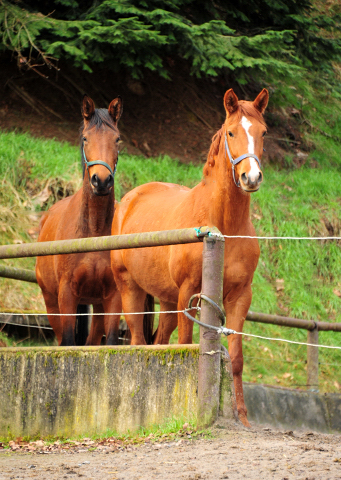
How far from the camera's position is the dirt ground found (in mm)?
2656

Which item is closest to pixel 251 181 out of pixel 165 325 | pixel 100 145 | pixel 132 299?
pixel 100 145

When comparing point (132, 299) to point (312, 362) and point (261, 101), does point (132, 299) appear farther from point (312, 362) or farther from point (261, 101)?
point (312, 362)

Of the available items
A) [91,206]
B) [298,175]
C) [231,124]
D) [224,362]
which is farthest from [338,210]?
[224,362]

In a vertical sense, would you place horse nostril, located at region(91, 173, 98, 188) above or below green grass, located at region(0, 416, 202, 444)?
above

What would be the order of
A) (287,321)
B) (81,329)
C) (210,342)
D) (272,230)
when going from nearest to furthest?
(210,342), (81,329), (287,321), (272,230)

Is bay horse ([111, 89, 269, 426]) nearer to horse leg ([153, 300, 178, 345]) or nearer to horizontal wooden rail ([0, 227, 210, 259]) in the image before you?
horizontal wooden rail ([0, 227, 210, 259])

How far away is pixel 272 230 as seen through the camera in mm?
10617

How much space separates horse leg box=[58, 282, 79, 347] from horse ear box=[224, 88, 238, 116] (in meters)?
2.38

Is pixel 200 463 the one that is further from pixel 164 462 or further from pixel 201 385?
pixel 201 385

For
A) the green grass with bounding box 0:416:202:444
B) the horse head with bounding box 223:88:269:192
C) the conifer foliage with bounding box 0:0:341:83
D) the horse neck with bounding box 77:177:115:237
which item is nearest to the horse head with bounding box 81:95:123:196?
the horse neck with bounding box 77:177:115:237

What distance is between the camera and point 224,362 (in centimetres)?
343

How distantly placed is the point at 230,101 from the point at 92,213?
209 cm

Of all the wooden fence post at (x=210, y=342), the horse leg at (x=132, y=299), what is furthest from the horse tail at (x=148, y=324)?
the wooden fence post at (x=210, y=342)

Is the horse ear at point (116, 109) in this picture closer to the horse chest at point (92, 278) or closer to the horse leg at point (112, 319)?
the horse chest at point (92, 278)
